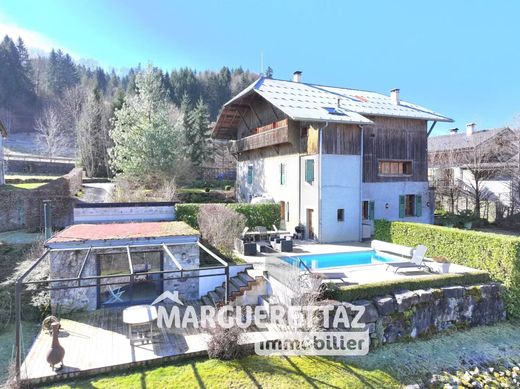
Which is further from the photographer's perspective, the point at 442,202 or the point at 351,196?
the point at 442,202

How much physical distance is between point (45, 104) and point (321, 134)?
66063 millimetres

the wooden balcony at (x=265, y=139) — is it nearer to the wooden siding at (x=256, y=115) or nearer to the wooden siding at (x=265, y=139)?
the wooden siding at (x=265, y=139)

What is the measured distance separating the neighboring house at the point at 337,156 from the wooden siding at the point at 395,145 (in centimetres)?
6

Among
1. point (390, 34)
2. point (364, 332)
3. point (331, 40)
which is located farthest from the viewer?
point (331, 40)

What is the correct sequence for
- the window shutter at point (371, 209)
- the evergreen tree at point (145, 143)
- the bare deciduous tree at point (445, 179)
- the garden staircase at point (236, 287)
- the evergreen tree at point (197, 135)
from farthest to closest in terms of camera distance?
the evergreen tree at point (197, 135), the bare deciduous tree at point (445, 179), the evergreen tree at point (145, 143), the window shutter at point (371, 209), the garden staircase at point (236, 287)

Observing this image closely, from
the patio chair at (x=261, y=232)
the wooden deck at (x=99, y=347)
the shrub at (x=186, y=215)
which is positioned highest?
the shrub at (x=186, y=215)

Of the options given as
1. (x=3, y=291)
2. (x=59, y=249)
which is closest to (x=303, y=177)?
(x=59, y=249)

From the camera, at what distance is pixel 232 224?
1688cm

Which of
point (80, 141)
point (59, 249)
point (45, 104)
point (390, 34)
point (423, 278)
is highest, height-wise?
point (45, 104)

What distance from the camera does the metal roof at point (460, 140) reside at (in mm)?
28828

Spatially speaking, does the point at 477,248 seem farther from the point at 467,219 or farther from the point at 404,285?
the point at 467,219

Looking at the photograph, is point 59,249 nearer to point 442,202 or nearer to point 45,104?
point 442,202

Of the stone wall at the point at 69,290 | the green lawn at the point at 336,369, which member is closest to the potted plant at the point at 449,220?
the green lawn at the point at 336,369

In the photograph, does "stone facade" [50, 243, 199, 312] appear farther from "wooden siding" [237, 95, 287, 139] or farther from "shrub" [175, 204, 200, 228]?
"wooden siding" [237, 95, 287, 139]
